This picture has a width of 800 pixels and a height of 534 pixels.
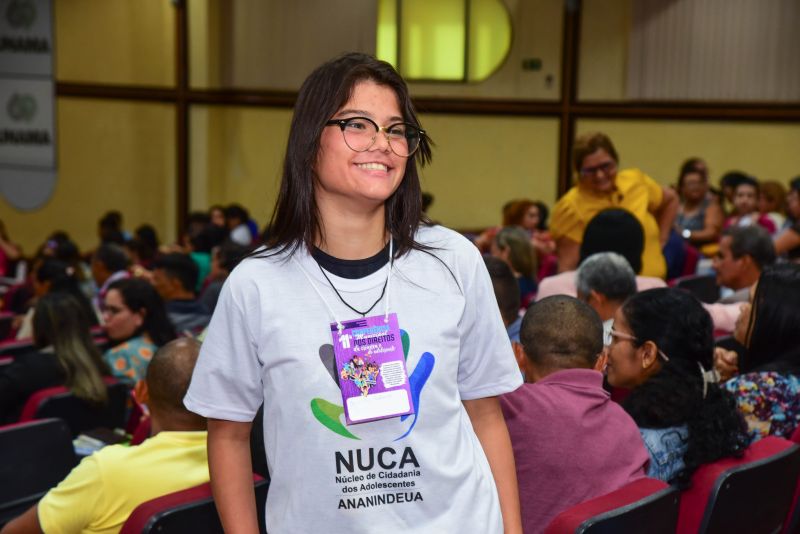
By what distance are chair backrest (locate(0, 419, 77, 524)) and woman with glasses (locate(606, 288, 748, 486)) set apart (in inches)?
67.2

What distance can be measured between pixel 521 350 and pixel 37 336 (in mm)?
2483

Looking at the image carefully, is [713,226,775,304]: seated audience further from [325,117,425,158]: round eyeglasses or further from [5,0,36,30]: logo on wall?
[5,0,36,30]: logo on wall

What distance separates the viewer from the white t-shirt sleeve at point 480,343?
150cm

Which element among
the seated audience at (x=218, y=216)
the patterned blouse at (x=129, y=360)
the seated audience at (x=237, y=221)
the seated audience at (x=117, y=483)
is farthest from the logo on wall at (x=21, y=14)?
the seated audience at (x=117, y=483)

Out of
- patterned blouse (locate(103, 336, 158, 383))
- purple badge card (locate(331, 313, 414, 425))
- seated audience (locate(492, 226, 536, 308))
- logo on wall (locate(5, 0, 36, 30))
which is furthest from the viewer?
logo on wall (locate(5, 0, 36, 30))

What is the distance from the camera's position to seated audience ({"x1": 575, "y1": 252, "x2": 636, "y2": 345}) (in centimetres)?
333

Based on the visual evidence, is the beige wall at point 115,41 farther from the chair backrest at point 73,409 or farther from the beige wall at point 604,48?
the chair backrest at point 73,409

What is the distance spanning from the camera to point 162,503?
1.94 metres

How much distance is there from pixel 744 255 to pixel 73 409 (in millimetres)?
2890

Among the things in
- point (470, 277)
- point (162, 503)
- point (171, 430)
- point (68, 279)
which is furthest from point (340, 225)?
point (68, 279)

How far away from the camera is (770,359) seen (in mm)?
2908

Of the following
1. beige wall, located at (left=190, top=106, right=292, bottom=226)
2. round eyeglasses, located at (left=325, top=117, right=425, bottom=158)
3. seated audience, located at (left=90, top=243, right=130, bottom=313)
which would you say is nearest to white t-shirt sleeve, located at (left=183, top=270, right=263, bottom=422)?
round eyeglasses, located at (left=325, top=117, right=425, bottom=158)

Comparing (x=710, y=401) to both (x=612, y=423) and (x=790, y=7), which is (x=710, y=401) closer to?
(x=612, y=423)

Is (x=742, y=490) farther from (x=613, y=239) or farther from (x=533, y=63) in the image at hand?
(x=533, y=63)
